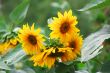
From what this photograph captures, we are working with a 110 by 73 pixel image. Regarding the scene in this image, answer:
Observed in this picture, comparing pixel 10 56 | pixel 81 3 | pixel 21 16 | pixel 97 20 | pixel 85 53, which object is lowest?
pixel 85 53

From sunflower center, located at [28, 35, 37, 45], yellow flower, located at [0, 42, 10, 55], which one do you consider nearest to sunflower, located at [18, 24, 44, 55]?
sunflower center, located at [28, 35, 37, 45]

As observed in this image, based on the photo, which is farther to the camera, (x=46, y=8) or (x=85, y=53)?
(x=46, y=8)

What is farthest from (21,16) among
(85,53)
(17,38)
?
(85,53)

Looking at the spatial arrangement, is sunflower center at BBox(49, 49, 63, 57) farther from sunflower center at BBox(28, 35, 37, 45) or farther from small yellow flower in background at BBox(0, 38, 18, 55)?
small yellow flower in background at BBox(0, 38, 18, 55)

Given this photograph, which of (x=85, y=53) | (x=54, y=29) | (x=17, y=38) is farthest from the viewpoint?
(x=17, y=38)

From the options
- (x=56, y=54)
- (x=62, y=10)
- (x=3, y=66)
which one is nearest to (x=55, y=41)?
(x=56, y=54)

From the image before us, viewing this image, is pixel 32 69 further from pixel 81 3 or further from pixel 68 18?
pixel 81 3

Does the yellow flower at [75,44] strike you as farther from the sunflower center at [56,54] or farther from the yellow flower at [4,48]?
the yellow flower at [4,48]

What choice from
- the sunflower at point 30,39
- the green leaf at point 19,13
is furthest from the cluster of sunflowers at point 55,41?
the green leaf at point 19,13
